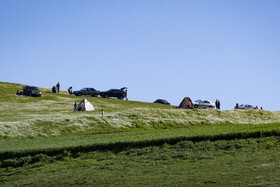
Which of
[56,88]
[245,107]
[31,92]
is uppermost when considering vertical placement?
[56,88]

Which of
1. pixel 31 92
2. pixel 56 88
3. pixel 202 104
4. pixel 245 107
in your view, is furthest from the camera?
pixel 56 88

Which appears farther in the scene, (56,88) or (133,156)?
(56,88)

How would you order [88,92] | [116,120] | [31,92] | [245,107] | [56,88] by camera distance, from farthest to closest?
[56,88] < [88,92] < [31,92] < [245,107] < [116,120]

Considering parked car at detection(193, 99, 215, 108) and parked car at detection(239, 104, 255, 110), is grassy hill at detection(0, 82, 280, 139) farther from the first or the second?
parked car at detection(239, 104, 255, 110)

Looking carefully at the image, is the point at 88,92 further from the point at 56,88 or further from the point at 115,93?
the point at 56,88

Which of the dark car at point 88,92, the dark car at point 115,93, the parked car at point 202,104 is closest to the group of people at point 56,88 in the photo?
the dark car at point 88,92

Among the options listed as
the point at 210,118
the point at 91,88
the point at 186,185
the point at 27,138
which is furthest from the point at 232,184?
the point at 91,88

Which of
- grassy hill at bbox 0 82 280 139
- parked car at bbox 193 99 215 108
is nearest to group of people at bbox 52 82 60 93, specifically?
grassy hill at bbox 0 82 280 139

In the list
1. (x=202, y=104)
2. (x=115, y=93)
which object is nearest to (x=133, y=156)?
(x=202, y=104)

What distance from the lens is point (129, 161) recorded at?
24328 millimetres

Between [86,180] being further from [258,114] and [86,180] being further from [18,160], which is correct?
[258,114]

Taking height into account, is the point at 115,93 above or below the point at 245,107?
above

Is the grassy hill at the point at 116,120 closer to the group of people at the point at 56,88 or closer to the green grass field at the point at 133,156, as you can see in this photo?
the green grass field at the point at 133,156

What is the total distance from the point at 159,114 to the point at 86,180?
28.9 metres
